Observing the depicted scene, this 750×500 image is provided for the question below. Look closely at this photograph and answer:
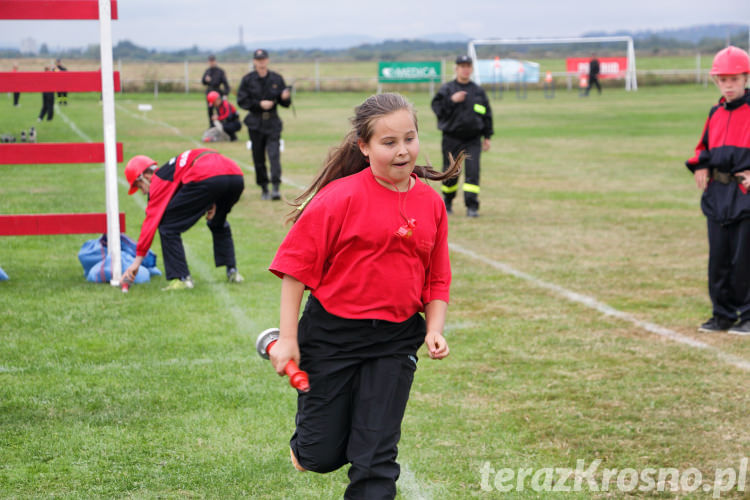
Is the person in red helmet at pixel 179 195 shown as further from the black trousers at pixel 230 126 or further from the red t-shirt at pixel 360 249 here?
the black trousers at pixel 230 126

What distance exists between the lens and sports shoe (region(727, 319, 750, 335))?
7.13m

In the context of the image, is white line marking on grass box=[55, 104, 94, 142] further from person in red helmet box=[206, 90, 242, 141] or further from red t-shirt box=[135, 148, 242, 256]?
red t-shirt box=[135, 148, 242, 256]

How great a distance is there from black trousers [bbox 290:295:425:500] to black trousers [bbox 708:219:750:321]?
4455 mm

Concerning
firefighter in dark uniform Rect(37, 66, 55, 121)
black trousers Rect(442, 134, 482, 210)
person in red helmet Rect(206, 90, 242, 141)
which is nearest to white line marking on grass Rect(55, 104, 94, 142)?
firefighter in dark uniform Rect(37, 66, 55, 121)

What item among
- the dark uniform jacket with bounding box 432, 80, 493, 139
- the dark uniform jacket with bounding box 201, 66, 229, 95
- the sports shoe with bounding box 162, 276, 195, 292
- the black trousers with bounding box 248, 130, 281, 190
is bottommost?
the sports shoe with bounding box 162, 276, 195, 292

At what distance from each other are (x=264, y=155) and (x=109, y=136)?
643 centimetres

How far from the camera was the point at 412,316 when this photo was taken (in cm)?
368

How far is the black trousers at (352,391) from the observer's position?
3484 mm

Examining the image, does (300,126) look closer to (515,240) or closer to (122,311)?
(515,240)

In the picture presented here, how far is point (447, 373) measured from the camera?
6.18 meters

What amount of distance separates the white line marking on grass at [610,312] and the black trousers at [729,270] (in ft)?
1.56

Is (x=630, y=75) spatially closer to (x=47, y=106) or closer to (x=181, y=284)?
(x=47, y=106)

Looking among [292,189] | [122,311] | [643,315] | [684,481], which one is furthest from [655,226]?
[684,481]

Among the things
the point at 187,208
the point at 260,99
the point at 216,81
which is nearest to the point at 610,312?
the point at 187,208
